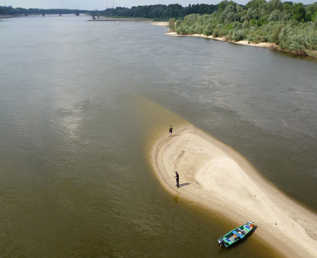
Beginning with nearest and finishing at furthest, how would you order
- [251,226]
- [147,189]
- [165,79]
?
[251,226], [147,189], [165,79]

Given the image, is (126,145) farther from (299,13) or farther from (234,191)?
(299,13)

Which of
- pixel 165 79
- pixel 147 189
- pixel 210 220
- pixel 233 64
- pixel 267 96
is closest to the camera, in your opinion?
pixel 210 220

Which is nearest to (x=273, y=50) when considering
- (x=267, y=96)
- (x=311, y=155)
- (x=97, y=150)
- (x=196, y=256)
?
(x=267, y=96)

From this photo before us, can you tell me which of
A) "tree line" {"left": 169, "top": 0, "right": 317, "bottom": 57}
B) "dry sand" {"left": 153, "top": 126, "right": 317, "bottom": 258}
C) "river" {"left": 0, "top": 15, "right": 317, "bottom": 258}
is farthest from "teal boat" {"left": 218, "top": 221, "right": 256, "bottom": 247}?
"tree line" {"left": 169, "top": 0, "right": 317, "bottom": 57}

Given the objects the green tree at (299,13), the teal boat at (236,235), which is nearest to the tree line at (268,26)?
the green tree at (299,13)

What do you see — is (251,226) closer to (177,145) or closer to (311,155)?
(177,145)

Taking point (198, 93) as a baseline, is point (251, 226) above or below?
below

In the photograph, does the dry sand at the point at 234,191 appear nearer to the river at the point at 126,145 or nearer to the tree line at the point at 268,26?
the river at the point at 126,145
